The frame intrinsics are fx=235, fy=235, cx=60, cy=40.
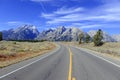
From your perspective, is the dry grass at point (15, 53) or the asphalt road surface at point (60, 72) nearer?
the asphalt road surface at point (60, 72)

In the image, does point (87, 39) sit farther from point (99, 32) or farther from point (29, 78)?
point (29, 78)

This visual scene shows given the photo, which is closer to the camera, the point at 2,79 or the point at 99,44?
the point at 2,79

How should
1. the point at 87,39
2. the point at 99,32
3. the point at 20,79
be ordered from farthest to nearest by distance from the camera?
the point at 87,39 → the point at 99,32 → the point at 20,79

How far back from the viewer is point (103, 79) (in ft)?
39.9

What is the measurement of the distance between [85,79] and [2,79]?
13.8 ft

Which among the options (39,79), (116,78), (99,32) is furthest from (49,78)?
(99,32)

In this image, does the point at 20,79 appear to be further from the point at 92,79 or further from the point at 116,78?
the point at 116,78

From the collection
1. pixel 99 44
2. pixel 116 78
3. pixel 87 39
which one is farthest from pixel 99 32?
pixel 116 78

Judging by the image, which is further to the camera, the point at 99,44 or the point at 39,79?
the point at 99,44

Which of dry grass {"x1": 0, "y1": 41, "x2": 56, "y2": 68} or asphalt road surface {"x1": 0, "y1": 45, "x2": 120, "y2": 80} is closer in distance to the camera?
asphalt road surface {"x1": 0, "y1": 45, "x2": 120, "y2": 80}

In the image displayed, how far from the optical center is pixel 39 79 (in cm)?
1191

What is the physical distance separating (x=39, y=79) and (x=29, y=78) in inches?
23.9

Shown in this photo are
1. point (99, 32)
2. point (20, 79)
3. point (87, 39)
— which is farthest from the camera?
point (87, 39)

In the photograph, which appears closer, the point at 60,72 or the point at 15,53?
the point at 60,72
